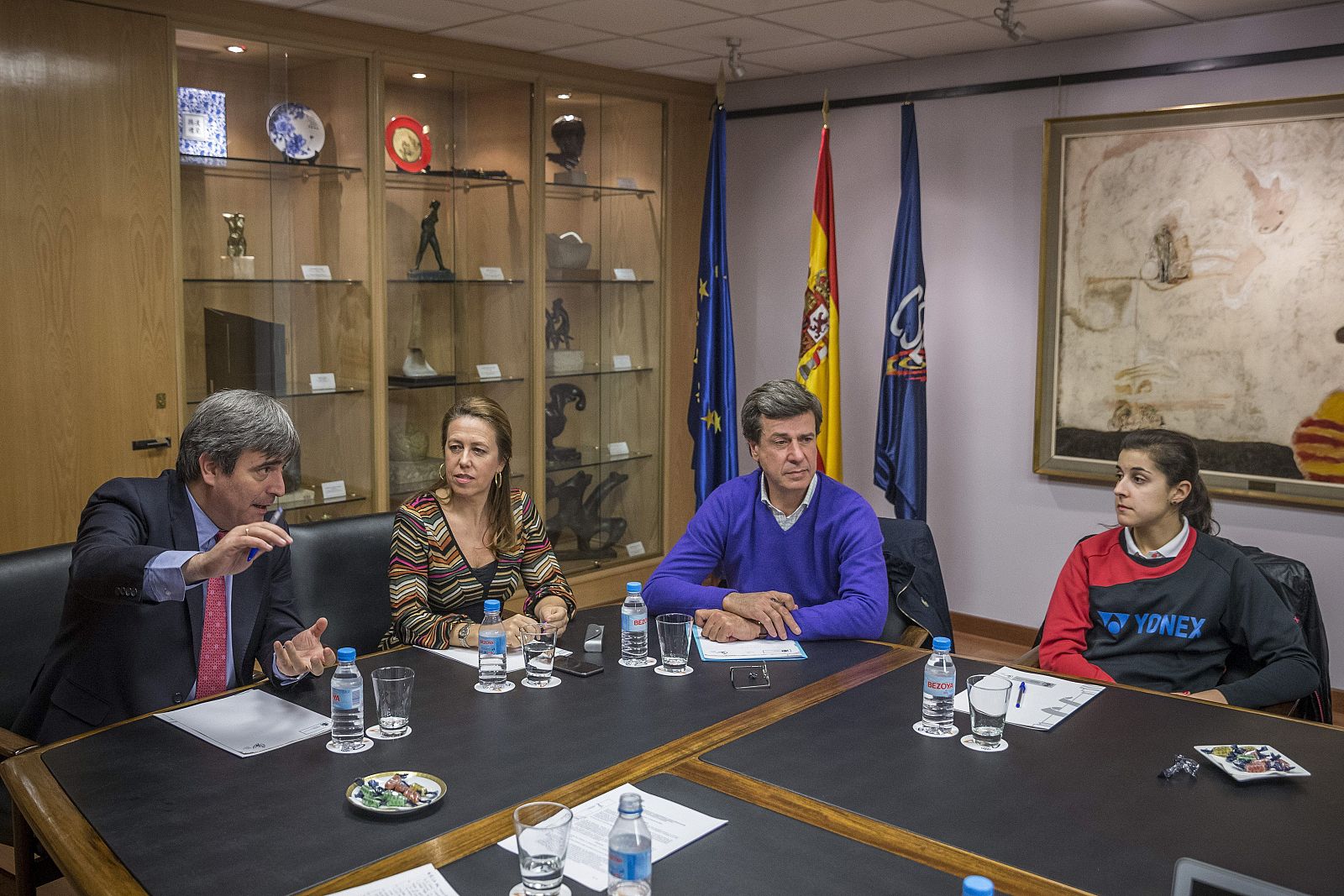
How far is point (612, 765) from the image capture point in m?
1.90

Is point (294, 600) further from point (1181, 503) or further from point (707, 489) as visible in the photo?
point (707, 489)

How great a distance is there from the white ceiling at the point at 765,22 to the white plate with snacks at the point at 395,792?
3.02 m

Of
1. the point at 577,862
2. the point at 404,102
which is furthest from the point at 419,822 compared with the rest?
the point at 404,102

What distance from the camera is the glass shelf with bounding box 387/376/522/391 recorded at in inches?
189

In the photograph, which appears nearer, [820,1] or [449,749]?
[449,749]

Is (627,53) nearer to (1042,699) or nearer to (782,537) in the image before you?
(782,537)

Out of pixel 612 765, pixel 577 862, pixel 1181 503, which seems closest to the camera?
pixel 577 862

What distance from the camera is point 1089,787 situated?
6.03 ft

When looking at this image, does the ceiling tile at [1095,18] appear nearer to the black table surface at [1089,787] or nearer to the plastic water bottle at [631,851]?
the black table surface at [1089,787]

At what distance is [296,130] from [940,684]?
11.2 ft

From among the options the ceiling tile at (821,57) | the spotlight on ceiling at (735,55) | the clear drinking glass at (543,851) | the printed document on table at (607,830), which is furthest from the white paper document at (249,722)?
the ceiling tile at (821,57)

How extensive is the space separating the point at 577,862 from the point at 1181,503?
1.93 m

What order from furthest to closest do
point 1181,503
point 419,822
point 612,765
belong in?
point 1181,503, point 612,765, point 419,822

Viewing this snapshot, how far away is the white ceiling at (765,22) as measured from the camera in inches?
159
